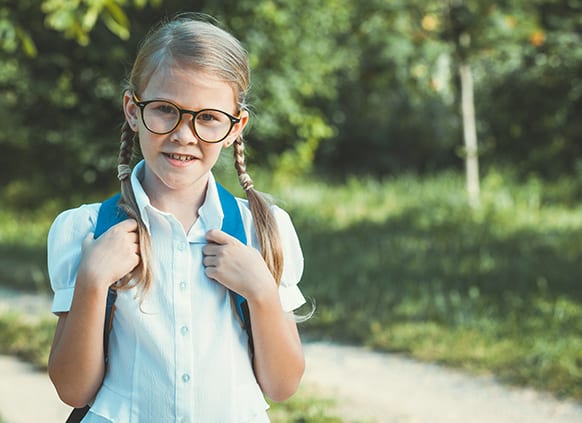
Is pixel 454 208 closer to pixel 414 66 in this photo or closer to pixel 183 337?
pixel 414 66

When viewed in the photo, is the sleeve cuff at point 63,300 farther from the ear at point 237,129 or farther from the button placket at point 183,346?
the ear at point 237,129

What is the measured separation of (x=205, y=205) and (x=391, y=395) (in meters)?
3.10

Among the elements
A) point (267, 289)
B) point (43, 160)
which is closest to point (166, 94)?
point (267, 289)

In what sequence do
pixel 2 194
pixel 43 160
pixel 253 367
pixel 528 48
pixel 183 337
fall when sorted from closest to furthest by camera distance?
pixel 183 337 → pixel 253 367 → pixel 528 48 → pixel 43 160 → pixel 2 194

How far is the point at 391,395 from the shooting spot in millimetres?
4629

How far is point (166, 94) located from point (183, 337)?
481 millimetres

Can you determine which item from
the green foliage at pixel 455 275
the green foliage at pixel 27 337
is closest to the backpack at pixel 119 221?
the green foliage at pixel 455 275

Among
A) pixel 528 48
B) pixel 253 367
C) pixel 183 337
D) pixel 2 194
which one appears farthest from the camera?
pixel 2 194

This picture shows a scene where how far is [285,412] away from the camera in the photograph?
4.08 m

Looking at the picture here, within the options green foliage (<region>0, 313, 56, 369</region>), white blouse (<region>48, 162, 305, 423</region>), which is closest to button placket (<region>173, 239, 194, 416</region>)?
white blouse (<region>48, 162, 305, 423</region>)

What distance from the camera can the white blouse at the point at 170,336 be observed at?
1.68 m

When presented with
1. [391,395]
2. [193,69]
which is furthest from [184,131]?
[391,395]

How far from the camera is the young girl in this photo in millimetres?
1676

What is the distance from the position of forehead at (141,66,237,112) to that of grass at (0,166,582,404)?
2.68 m
